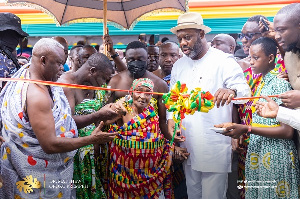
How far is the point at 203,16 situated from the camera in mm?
8930

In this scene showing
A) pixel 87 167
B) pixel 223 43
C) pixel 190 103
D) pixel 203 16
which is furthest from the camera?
pixel 203 16

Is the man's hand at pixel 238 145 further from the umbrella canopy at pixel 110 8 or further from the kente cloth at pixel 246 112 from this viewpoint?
the umbrella canopy at pixel 110 8

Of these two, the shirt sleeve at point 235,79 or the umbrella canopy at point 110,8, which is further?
the umbrella canopy at point 110,8

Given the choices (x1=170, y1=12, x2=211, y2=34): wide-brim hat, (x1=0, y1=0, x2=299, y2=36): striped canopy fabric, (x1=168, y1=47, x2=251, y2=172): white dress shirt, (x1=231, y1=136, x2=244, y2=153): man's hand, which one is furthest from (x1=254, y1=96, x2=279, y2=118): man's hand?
(x1=0, y1=0, x2=299, y2=36): striped canopy fabric

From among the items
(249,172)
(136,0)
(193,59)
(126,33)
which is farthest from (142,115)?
(126,33)

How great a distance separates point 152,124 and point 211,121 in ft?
2.39

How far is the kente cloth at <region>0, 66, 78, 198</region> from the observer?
2.79 meters

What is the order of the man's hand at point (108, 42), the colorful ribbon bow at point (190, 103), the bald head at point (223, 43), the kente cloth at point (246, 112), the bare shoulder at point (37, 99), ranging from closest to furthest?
the bare shoulder at point (37, 99)
the colorful ribbon bow at point (190, 103)
the kente cloth at point (246, 112)
the man's hand at point (108, 42)
the bald head at point (223, 43)

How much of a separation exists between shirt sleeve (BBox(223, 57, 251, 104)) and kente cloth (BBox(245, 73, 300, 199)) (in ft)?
0.65

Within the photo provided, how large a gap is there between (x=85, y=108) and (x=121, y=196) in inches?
46.2

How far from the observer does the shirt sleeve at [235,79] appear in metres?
3.43

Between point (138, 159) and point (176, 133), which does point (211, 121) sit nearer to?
point (176, 133)
